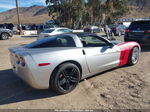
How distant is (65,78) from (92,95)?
29.9 inches

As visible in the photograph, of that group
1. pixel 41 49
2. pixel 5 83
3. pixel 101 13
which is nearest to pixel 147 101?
pixel 41 49

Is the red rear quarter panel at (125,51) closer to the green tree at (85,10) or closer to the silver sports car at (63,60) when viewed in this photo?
the silver sports car at (63,60)

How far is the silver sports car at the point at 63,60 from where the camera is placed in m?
2.96

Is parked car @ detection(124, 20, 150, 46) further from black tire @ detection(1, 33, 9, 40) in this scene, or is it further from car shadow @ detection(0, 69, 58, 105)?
black tire @ detection(1, 33, 9, 40)

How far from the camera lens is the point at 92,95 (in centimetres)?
330

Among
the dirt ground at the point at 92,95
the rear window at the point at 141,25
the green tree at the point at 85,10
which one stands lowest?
the dirt ground at the point at 92,95

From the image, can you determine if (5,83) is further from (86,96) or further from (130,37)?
(130,37)

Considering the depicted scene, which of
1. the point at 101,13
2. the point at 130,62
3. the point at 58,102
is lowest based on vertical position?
the point at 58,102

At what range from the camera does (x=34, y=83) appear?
2.98m

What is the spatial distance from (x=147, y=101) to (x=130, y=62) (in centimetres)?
229

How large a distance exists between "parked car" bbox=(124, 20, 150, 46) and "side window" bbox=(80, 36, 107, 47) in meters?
4.55

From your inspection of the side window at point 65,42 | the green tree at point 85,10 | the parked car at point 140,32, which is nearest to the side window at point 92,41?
the side window at point 65,42

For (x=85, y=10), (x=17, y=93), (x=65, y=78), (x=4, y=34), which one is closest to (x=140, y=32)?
(x=65, y=78)

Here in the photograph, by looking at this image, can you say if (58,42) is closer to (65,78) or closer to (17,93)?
(65,78)
